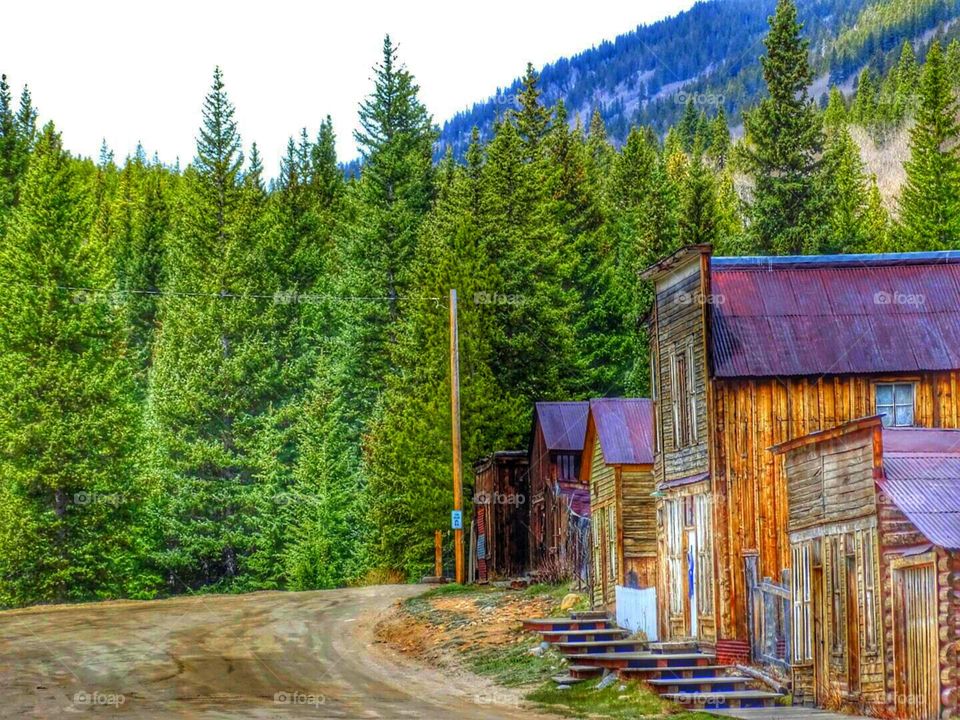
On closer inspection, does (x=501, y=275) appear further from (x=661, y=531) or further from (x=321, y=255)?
(x=661, y=531)

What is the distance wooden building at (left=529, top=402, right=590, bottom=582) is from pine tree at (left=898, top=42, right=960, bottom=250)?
31989 millimetres

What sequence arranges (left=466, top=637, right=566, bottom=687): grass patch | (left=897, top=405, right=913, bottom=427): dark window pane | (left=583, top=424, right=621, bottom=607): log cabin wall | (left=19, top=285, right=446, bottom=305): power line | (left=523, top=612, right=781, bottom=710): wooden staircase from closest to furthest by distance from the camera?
(left=523, top=612, right=781, bottom=710): wooden staircase < (left=897, top=405, right=913, bottom=427): dark window pane < (left=466, top=637, right=566, bottom=687): grass patch < (left=583, top=424, right=621, bottom=607): log cabin wall < (left=19, top=285, right=446, bottom=305): power line

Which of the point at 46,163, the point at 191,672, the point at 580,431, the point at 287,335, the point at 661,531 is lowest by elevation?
the point at 191,672

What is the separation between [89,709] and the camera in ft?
76.0

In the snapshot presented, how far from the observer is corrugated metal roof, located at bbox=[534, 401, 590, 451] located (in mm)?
42062

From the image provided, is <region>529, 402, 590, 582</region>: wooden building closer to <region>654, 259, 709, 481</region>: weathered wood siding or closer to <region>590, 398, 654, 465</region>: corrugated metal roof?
<region>590, 398, 654, 465</region>: corrugated metal roof

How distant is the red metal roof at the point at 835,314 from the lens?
86.9ft

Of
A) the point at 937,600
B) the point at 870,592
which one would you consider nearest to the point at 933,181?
the point at 870,592

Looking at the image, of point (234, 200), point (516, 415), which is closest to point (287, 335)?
point (234, 200)

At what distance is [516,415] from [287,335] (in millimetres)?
22053

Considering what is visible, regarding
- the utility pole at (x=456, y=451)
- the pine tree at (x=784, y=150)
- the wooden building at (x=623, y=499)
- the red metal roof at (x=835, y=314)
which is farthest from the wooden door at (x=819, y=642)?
the pine tree at (x=784, y=150)

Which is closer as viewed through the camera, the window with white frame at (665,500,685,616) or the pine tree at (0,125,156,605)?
the window with white frame at (665,500,685,616)

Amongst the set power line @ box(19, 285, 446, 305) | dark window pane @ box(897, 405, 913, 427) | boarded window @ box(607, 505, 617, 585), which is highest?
power line @ box(19, 285, 446, 305)

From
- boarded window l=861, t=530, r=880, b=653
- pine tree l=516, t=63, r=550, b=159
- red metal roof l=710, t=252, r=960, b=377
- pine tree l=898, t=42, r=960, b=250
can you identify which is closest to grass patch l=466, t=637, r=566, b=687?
red metal roof l=710, t=252, r=960, b=377
